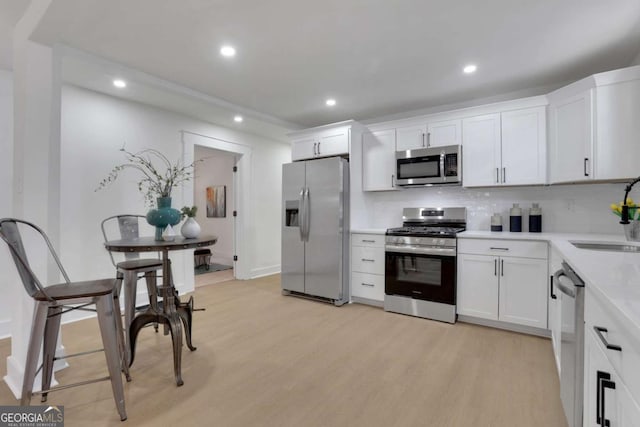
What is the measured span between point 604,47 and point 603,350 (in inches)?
110

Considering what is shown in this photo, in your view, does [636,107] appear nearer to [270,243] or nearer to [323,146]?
[323,146]

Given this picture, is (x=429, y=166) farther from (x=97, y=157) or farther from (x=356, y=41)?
(x=97, y=157)

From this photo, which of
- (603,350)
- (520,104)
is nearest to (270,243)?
(520,104)

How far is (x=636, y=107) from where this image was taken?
246 centimetres

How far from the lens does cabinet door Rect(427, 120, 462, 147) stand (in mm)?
3477

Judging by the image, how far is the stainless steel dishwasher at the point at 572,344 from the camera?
1341 mm

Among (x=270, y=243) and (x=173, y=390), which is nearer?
(x=173, y=390)

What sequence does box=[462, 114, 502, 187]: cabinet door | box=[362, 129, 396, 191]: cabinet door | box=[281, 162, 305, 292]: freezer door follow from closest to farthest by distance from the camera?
box=[462, 114, 502, 187]: cabinet door
box=[362, 129, 396, 191]: cabinet door
box=[281, 162, 305, 292]: freezer door

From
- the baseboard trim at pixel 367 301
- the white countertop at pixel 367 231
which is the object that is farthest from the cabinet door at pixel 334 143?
the baseboard trim at pixel 367 301

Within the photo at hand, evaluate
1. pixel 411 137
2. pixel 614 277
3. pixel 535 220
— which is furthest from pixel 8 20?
pixel 535 220

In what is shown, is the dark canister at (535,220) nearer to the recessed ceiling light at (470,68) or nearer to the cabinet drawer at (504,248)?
the cabinet drawer at (504,248)

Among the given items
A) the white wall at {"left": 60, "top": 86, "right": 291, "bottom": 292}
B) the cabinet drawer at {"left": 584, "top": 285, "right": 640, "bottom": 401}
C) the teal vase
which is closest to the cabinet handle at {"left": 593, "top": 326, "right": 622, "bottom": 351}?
the cabinet drawer at {"left": 584, "top": 285, "right": 640, "bottom": 401}

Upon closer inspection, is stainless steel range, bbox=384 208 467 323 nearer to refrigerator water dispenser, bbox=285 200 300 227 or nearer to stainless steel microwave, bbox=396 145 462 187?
stainless steel microwave, bbox=396 145 462 187

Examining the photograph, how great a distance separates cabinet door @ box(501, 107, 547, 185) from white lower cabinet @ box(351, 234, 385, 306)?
1.54 meters
